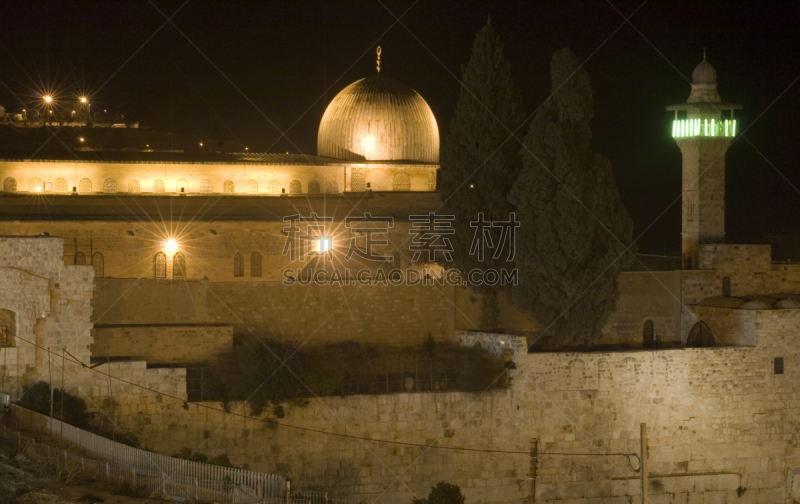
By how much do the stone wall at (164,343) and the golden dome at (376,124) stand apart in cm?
1009

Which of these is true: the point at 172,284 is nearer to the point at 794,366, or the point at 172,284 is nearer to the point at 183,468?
the point at 183,468

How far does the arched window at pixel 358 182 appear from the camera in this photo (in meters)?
34.2

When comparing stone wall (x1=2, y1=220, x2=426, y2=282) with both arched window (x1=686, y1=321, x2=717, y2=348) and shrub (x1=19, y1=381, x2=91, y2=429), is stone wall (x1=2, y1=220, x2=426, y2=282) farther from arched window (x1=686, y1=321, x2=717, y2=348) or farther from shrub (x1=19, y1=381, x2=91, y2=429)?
shrub (x1=19, y1=381, x2=91, y2=429)

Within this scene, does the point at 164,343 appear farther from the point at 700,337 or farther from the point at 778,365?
the point at 778,365

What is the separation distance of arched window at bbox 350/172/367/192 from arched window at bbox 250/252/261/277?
4583mm

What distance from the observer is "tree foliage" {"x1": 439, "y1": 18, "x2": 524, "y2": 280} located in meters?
28.0

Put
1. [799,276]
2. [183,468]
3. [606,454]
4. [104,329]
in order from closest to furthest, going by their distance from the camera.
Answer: [183,468]
[104,329]
[606,454]
[799,276]

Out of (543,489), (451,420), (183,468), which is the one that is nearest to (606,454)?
(543,489)

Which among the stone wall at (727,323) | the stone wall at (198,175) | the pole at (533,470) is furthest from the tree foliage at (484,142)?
the stone wall at (198,175)

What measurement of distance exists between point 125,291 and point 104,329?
115 cm

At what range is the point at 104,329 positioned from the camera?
2431cm

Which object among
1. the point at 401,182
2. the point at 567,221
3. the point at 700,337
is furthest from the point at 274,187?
the point at 700,337

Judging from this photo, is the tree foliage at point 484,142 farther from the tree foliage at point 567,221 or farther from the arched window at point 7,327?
the arched window at point 7,327

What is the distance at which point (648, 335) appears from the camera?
96.5ft
